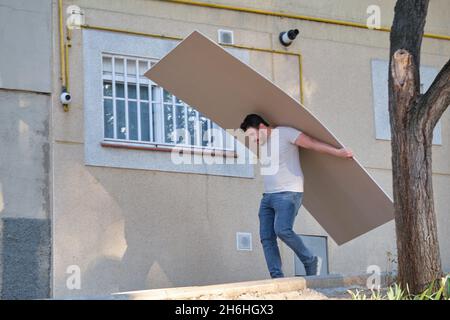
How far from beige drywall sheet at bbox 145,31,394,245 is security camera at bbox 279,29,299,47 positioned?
85.5 inches

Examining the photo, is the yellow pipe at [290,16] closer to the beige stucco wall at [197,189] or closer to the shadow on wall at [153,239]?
the beige stucco wall at [197,189]

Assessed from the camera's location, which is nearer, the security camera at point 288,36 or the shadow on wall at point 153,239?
the shadow on wall at point 153,239

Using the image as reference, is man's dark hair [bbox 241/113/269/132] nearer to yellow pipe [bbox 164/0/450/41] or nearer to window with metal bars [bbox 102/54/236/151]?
window with metal bars [bbox 102/54/236/151]

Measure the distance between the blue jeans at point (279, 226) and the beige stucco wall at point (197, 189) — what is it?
188 centimetres

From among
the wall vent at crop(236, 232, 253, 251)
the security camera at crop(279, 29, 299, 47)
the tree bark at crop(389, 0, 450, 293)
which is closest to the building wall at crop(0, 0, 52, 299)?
the wall vent at crop(236, 232, 253, 251)

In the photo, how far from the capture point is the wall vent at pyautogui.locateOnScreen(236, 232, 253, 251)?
13055 millimetres

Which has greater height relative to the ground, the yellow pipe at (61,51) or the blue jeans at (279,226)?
the yellow pipe at (61,51)

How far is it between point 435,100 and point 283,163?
2048 mm

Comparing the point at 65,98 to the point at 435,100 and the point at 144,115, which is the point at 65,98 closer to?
the point at 144,115

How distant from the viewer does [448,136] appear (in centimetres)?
1456

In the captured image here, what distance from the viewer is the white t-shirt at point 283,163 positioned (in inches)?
433

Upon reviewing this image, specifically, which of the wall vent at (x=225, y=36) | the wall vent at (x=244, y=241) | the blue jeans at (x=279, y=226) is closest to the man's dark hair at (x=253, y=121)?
the blue jeans at (x=279, y=226)

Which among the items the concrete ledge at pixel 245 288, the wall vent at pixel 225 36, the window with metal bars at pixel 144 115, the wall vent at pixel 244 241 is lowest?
the concrete ledge at pixel 245 288
